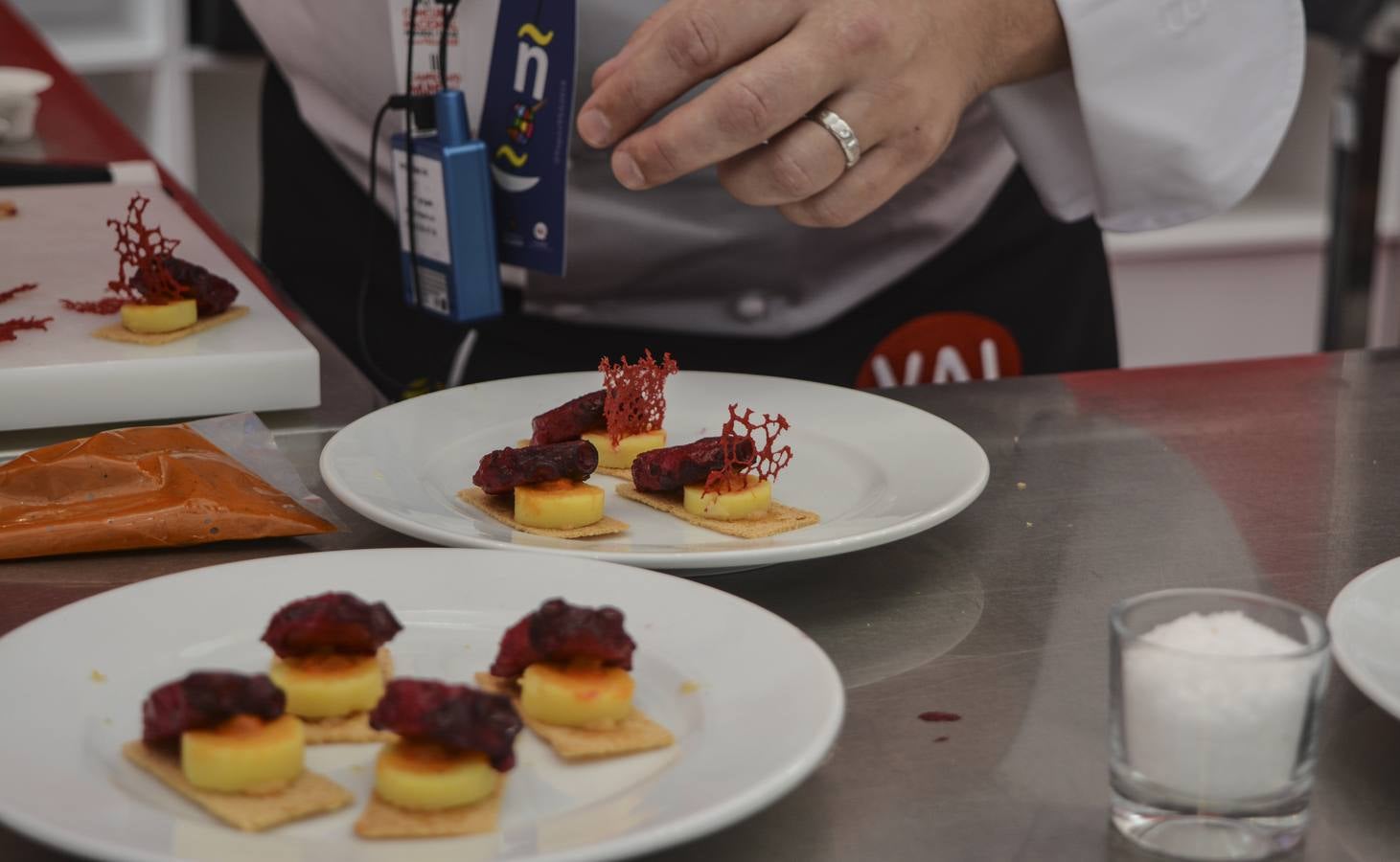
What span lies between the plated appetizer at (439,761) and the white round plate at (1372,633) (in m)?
0.32

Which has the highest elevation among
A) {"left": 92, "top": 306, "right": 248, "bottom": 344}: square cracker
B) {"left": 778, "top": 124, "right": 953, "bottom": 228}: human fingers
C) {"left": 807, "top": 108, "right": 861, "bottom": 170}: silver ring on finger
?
{"left": 807, "top": 108, "right": 861, "bottom": 170}: silver ring on finger

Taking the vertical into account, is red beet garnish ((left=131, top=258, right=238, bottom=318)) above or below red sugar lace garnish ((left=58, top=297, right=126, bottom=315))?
above

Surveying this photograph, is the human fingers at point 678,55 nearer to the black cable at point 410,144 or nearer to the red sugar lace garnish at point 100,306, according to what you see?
the black cable at point 410,144

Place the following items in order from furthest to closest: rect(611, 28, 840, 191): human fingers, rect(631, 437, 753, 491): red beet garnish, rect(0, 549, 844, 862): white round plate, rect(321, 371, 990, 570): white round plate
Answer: rect(611, 28, 840, 191): human fingers < rect(631, 437, 753, 491): red beet garnish < rect(321, 371, 990, 570): white round plate < rect(0, 549, 844, 862): white round plate

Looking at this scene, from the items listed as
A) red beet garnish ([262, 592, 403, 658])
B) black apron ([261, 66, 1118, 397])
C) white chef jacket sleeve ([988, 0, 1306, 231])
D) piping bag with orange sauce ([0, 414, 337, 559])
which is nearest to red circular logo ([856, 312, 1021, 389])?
black apron ([261, 66, 1118, 397])

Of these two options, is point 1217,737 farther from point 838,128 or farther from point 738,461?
point 838,128

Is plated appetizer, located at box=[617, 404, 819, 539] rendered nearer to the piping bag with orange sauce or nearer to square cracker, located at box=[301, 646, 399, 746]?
the piping bag with orange sauce

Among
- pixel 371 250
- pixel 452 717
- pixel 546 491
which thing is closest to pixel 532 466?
pixel 546 491

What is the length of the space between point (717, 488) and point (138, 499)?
0.32m

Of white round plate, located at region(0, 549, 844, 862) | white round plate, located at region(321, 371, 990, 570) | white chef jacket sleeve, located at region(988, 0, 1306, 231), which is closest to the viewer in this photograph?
white round plate, located at region(0, 549, 844, 862)

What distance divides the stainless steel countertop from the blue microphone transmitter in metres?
0.16

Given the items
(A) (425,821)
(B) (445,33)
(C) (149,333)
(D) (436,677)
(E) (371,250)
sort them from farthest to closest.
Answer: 1. (E) (371,250)
2. (B) (445,33)
3. (C) (149,333)
4. (D) (436,677)
5. (A) (425,821)

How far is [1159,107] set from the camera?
1249 mm

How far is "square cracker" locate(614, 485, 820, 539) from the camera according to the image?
2.77ft
